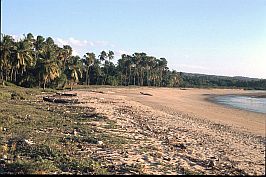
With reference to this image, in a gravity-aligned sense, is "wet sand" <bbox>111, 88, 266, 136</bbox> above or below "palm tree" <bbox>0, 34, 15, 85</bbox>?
below

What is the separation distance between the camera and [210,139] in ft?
51.8

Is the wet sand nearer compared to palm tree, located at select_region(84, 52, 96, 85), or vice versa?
the wet sand

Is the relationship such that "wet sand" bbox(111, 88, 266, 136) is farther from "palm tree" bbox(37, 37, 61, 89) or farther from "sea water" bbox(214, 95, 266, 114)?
"palm tree" bbox(37, 37, 61, 89)

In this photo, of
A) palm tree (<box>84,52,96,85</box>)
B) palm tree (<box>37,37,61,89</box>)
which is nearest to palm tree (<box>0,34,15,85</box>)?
palm tree (<box>37,37,61,89</box>)

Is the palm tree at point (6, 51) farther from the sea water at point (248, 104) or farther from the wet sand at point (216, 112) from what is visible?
the sea water at point (248, 104)

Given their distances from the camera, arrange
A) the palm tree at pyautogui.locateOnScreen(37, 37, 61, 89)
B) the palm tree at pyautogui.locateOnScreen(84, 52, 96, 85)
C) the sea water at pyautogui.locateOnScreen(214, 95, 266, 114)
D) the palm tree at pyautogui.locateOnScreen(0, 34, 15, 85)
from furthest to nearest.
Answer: the palm tree at pyautogui.locateOnScreen(84, 52, 96, 85), the palm tree at pyautogui.locateOnScreen(37, 37, 61, 89), the palm tree at pyautogui.locateOnScreen(0, 34, 15, 85), the sea water at pyautogui.locateOnScreen(214, 95, 266, 114)

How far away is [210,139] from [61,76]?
54.0m

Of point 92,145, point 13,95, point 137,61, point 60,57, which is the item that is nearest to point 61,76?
point 60,57

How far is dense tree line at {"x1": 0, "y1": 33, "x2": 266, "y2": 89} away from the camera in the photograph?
57812mm

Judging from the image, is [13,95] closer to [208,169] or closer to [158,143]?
[158,143]

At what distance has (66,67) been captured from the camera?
2995 inches

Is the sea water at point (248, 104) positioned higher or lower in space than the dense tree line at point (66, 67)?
lower

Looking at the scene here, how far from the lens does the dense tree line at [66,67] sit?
5781 cm

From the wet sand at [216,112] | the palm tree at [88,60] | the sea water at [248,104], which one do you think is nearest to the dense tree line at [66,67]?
the palm tree at [88,60]
